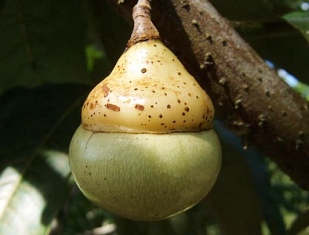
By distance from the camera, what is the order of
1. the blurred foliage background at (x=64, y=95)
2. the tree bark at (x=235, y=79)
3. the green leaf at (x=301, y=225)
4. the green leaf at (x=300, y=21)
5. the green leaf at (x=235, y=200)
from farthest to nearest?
the green leaf at (x=301, y=225)
the green leaf at (x=235, y=200)
the blurred foliage background at (x=64, y=95)
the green leaf at (x=300, y=21)
the tree bark at (x=235, y=79)

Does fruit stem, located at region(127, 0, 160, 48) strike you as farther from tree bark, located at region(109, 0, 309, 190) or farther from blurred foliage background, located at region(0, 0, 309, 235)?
blurred foliage background, located at region(0, 0, 309, 235)

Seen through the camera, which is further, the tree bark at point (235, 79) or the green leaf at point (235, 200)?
the green leaf at point (235, 200)

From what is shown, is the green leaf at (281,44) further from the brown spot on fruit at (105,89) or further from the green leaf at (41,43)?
the brown spot on fruit at (105,89)

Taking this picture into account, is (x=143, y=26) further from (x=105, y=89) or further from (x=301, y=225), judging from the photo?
(x=301, y=225)

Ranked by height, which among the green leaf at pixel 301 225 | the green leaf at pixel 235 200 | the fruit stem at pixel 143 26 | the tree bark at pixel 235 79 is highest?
the fruit stem at pixel 143 26

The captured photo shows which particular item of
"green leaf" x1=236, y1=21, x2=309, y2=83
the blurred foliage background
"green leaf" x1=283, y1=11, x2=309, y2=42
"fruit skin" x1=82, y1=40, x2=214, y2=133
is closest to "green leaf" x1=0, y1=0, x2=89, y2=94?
the blurred foliage background

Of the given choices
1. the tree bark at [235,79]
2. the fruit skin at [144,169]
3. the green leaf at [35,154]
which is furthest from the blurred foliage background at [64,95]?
the fruit skin at [144,169]

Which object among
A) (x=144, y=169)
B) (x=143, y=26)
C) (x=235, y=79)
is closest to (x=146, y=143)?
(x=144, y=169)
